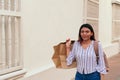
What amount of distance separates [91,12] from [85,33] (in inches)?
274

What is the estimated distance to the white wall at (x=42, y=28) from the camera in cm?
638

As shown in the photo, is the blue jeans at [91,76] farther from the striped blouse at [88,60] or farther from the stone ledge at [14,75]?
the stone ledge at [14,75]

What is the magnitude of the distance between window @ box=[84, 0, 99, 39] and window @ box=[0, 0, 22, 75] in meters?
5.08

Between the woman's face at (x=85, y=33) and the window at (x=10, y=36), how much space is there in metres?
1.35

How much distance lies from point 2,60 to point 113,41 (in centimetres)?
1213

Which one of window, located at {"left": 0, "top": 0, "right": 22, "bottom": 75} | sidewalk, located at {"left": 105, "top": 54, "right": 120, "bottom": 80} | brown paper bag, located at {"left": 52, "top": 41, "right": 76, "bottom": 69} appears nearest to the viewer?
brown paper bag, located at {"left": 52, "top": 41, "right": 76, "bottom": 69}

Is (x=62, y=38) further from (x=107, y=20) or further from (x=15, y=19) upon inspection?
(x=107, y=20)

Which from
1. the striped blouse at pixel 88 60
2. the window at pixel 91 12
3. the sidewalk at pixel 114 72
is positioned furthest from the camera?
the window at pixel 91 12

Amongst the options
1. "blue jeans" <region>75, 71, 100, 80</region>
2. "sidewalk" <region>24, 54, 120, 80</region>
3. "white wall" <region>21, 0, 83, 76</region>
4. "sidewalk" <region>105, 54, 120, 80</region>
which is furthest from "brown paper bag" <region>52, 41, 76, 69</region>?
"sidewalk" <region>105, 54, 120, 80</region>

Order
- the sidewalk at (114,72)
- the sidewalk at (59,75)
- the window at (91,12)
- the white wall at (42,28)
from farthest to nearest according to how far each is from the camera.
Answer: the window at (91,12) < the sidewalk at (114,72) < the sidewalk at (59,75) < the white wall at (42,28)

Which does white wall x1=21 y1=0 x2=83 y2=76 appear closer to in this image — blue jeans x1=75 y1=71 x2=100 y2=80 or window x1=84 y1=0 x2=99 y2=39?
window x1=84 y1=0 x2=99 y2=39

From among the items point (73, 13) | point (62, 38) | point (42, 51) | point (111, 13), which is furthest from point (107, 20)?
point (42, 51)

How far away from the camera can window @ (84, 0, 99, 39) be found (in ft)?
35.3

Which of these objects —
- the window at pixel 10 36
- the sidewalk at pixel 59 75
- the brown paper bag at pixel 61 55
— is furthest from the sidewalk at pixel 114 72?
the brown paper bag at pixel 61 55
